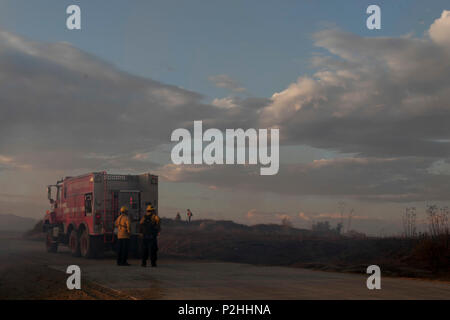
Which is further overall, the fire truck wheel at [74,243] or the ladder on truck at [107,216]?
the fire truck wheel at [74,243]

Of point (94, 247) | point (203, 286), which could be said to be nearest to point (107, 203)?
point (94, 247)

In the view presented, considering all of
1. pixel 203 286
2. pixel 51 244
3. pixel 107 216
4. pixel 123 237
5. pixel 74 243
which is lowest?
pixel 51 244

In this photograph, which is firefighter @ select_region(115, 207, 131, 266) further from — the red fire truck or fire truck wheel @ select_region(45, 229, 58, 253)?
fire truck wheel @ select_region(45, 229, 58, 253)

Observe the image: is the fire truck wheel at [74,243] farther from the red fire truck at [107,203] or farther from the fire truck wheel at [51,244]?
the fire truck wheel at [51,244]

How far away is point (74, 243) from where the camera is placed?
81.7 ft

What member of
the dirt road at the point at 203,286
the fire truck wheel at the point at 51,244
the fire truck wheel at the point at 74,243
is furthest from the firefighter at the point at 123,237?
the fire truck wheel at the point at 51,244

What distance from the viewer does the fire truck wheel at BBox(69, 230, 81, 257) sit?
24375 mm

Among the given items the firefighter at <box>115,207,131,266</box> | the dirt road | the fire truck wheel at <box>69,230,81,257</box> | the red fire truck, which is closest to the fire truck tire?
the red fire truck

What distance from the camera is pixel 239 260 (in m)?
25.5

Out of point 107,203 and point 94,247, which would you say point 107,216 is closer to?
point 107,203

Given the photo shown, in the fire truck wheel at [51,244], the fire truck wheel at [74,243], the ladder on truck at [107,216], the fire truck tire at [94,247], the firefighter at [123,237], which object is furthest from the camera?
the fire truck wheel at [51,244]

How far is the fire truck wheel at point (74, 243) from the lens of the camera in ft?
80.0
